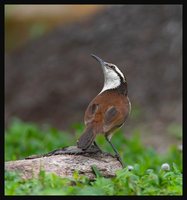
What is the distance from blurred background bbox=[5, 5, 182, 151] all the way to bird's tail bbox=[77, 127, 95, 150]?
291 inches

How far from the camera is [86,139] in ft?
27.3

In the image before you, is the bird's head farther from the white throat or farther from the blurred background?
the blurred background

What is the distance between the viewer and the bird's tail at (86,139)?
8.22 meters

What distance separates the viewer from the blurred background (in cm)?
1770

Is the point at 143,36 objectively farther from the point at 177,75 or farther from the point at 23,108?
the point at 23,108

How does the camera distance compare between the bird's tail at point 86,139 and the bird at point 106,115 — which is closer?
the bird's tail at point 86,139

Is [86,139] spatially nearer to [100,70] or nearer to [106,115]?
[106,115]

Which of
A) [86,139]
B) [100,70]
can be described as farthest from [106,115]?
[100,70]

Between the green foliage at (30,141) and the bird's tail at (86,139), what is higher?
the green foliage at (30,141)

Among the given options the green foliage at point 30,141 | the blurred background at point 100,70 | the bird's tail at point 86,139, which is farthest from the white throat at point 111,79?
the blurred background at point 100,70

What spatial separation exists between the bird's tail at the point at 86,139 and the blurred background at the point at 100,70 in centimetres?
739

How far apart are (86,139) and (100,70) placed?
37.0 feet

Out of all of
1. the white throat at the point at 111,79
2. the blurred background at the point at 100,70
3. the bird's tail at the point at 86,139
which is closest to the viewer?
the bird's tail at the point at 86,139

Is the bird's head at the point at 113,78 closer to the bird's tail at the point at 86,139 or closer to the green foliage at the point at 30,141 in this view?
the bird's tail at the point at 86,139
